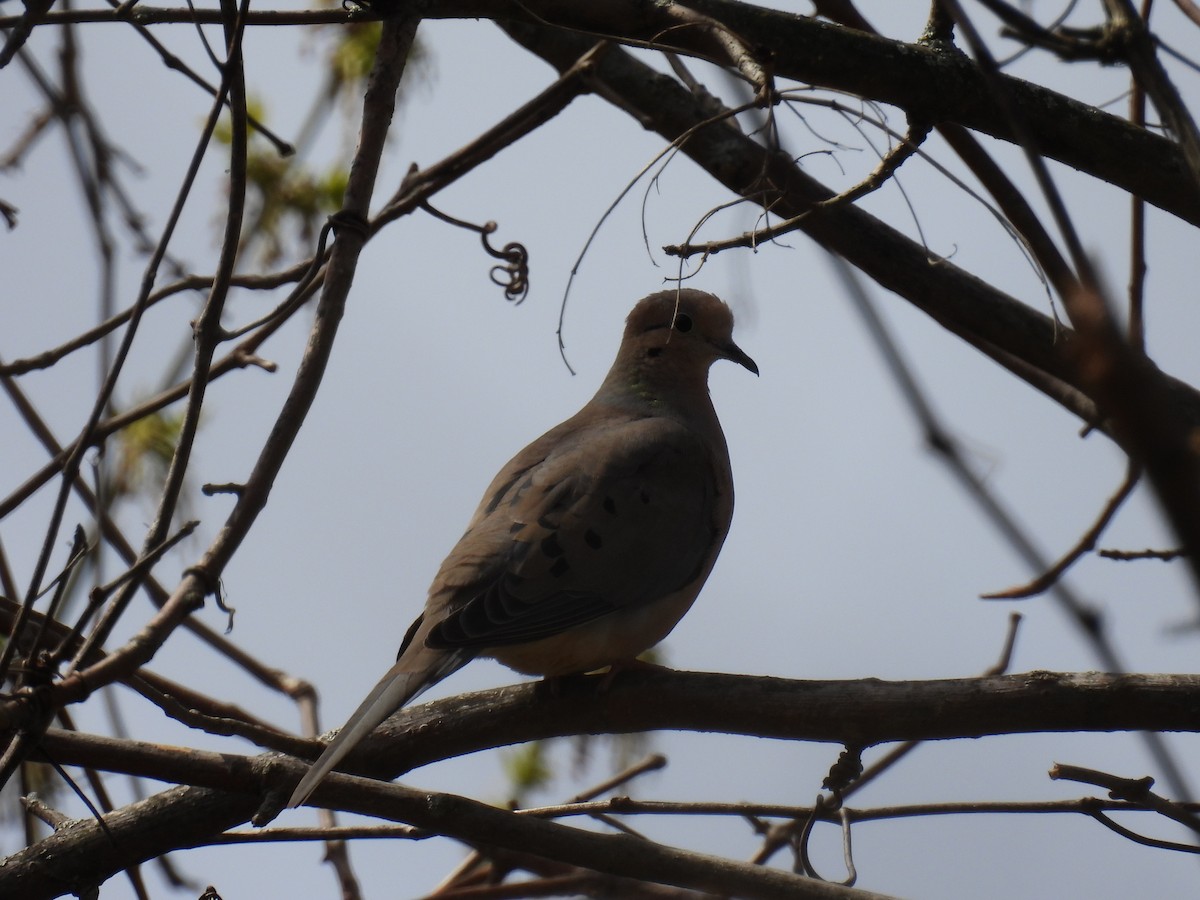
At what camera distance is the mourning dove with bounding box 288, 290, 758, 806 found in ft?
9.78

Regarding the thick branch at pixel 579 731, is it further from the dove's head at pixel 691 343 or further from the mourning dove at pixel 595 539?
the dove's head at pixel 691 343

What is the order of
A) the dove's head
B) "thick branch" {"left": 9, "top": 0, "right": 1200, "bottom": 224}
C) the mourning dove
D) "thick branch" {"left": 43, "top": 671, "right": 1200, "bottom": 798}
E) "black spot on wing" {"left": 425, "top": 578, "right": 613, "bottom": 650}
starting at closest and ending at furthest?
"thick branch" {"left": 43, "top": 671, "right": 1200, "bottom": 798}
"thick branch" {"left": 9, "top": 0, "right": 1200, "bottom": 224}
"black spot on wing" {"left": 425, "top": 578, "right": 613, "bottom": 650}
the mourning dove
the dove's head

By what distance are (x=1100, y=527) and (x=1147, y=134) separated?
0.72 metres

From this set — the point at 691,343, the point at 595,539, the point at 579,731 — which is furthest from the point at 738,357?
the point at 579,731

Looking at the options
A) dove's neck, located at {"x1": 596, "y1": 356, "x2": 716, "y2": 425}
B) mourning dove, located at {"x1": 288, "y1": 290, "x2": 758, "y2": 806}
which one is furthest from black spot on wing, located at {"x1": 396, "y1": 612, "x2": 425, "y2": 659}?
dove's neck, located at {"x1": 596, "y1": 356, "x2": 716, "y2": 425}

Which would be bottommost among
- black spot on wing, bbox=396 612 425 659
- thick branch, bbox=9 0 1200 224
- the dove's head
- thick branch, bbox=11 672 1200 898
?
thick branch, bbox=11 672 1200 898

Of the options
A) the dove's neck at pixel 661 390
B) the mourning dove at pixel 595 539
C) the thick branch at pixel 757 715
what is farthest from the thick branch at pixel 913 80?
the dove's neck at pixel 661 390

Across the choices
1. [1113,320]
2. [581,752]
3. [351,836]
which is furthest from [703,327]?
[1113,320]

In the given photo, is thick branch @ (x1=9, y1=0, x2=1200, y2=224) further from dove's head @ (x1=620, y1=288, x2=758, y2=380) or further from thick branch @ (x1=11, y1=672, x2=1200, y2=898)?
dove's head @ (x1=620, y1=288, x2=758, y2=380)

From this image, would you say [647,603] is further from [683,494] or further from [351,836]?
[351,836]

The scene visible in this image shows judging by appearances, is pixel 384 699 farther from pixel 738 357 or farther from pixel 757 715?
pixel 738 357

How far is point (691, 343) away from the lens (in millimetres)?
4199

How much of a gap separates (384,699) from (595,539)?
3.18 ft

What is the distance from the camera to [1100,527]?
2.46m
